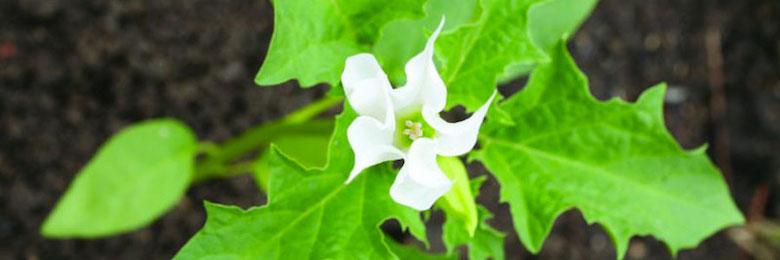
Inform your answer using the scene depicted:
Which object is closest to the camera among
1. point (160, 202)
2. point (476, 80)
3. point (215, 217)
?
point (215, 217)

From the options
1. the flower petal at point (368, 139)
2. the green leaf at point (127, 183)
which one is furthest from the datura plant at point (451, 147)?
the green leaf at point (127, 183)

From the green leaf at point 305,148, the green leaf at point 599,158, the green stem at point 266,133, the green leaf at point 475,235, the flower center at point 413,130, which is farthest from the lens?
the green leaf at point 305,148

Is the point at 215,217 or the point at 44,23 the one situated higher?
the point at 215,217

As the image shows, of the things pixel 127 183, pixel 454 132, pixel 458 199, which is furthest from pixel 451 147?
pixel 127 183

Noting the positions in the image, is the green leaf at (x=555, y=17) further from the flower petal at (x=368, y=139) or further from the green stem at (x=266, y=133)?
the flower petal at (x=368, y=139)

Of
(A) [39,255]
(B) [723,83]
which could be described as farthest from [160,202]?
(B) [723,83]

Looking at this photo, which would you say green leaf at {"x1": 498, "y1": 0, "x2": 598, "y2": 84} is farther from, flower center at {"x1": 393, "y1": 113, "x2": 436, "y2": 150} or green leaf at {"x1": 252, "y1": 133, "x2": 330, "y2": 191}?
flower center at {"x1": 393, "y1": 113, "x2": 436, "y2": 150}

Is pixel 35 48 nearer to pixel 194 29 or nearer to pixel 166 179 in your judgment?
pixel 194 29
